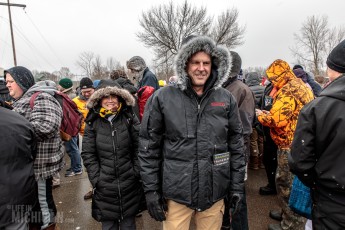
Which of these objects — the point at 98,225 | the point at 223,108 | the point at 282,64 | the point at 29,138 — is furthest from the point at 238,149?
the point at 98,225

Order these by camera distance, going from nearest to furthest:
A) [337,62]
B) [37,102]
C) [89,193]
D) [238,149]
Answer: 1. [337,62]
2. [238,149]
3. [37,102]
4. [89,193]

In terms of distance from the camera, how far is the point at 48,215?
2568 millimetres

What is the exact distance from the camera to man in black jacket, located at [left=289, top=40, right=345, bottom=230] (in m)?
1.42

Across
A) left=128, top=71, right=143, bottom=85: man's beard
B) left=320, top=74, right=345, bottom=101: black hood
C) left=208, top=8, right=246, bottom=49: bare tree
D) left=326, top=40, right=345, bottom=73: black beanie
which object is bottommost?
left=320, top=74, right=345, bottom=101: black hood

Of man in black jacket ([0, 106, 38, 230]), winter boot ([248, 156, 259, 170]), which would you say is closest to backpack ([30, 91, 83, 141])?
man in black jacket ([0, 106, 38, 230])

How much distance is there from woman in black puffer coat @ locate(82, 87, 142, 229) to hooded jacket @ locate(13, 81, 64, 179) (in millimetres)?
409

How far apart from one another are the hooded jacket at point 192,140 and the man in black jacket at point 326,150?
1.76 feet

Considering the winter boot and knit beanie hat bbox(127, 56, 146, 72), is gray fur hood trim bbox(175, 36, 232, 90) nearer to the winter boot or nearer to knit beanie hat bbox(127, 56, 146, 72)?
knit beanie hat bbox(127, 56, 146, 72)

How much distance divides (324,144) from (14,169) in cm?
217

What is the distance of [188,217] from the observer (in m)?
2.01

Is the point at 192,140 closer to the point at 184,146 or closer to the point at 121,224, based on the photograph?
the point at 184,146

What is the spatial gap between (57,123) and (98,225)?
164 centimetres

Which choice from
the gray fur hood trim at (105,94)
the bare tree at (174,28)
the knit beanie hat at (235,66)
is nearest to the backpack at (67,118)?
the gray fur hood trim at (105,94)

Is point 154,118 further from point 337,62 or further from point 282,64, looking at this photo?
point 282,64
